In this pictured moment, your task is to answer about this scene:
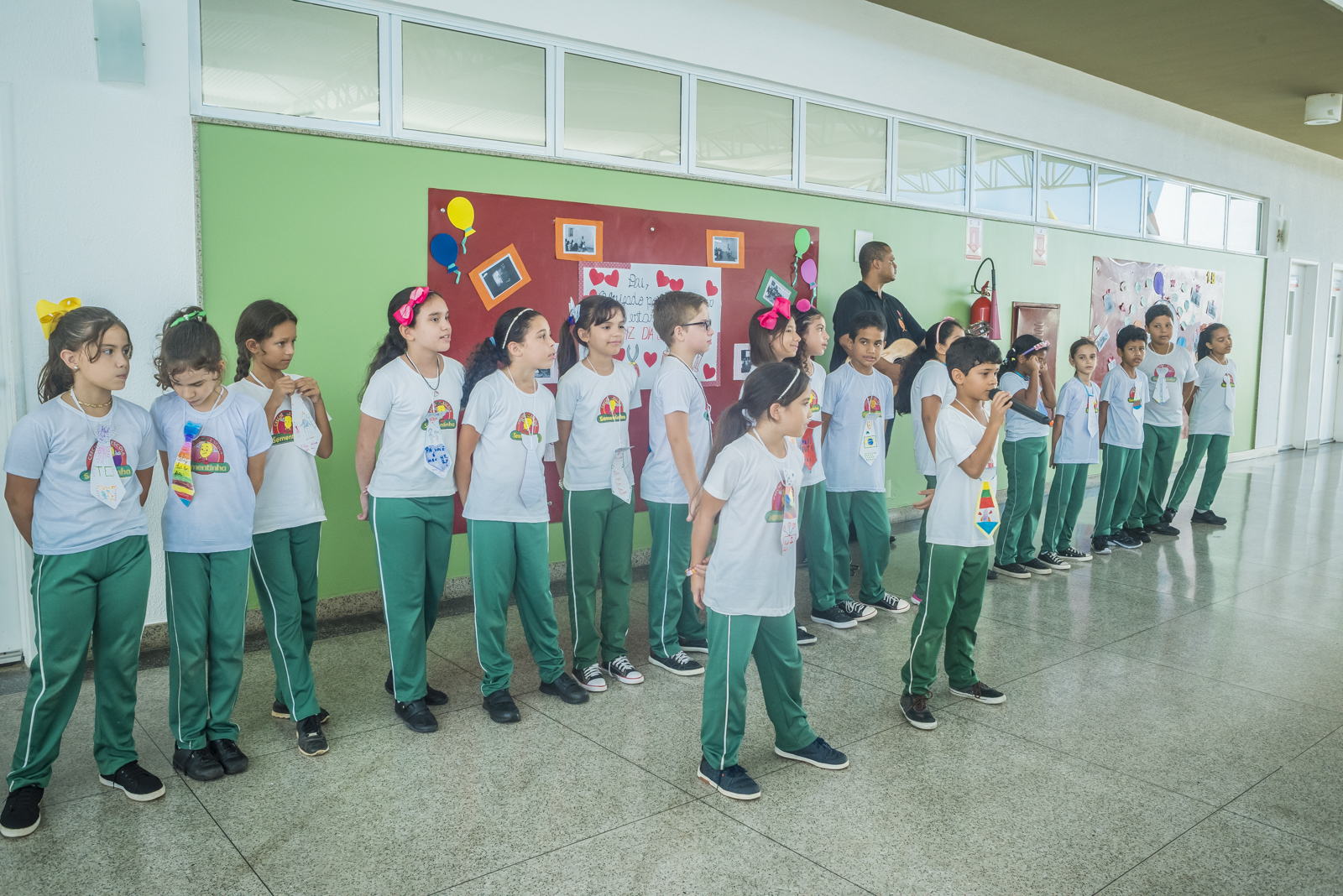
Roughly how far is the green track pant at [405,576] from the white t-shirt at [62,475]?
83 centimetres

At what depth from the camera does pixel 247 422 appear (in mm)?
2902

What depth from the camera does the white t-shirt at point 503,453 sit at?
10.8 feet

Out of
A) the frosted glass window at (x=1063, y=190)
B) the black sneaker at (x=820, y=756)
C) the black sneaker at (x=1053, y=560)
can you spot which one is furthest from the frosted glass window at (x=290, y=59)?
the frosted glass window at (x=1063, y=190)

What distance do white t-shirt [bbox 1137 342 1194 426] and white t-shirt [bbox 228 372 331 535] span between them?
5.79 meters

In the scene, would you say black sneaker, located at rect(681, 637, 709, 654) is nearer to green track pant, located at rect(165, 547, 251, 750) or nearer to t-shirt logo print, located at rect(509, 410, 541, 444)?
t-shirt logo print, located at rect(509, 410, 541, 444)

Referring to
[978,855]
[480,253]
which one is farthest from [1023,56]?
[978,855]

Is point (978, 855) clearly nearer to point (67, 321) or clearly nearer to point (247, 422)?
point (247, 422)

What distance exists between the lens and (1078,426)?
5828mm

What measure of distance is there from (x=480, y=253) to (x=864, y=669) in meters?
2.70

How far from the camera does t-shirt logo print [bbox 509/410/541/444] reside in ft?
10.9

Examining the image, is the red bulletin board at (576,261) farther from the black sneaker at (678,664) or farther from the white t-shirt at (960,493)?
the white t-shirt at (960,493)

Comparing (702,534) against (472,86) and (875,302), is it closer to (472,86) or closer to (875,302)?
(472,86)

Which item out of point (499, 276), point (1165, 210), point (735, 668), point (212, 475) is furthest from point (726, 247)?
point (1165, 210)

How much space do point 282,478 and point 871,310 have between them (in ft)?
11.6
